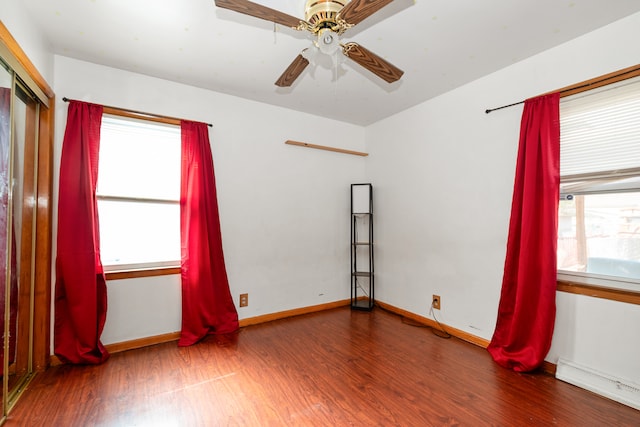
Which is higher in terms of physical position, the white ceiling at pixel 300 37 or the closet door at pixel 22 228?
the white ceiling at pixel 300 37

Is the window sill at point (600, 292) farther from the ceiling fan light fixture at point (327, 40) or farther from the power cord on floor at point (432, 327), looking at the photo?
the ceiling fan light fixture at point (327, 40)

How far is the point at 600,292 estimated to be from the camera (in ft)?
6.38

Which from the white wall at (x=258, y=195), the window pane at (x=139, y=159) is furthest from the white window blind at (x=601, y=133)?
the window pane at (x=139, y=159)

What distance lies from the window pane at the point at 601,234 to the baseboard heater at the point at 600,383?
0.67 metres

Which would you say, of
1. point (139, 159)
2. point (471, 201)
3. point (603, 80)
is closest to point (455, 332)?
point (471, 201)

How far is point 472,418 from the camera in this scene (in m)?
1.66

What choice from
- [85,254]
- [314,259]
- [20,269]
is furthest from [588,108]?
[20,269]

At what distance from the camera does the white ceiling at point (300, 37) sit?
175 centimetres

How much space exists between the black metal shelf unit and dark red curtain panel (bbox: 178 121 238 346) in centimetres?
166

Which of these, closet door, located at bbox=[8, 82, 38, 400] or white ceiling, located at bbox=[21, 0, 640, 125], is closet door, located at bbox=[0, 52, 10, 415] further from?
white ceiling, located at bbox=[21, 0, 640, 125]

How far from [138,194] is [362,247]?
2.63 meters

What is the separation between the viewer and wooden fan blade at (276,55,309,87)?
5.42ft

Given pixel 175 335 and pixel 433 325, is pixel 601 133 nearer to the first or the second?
pixel 433 325

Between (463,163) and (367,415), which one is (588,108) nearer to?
(463,163)
